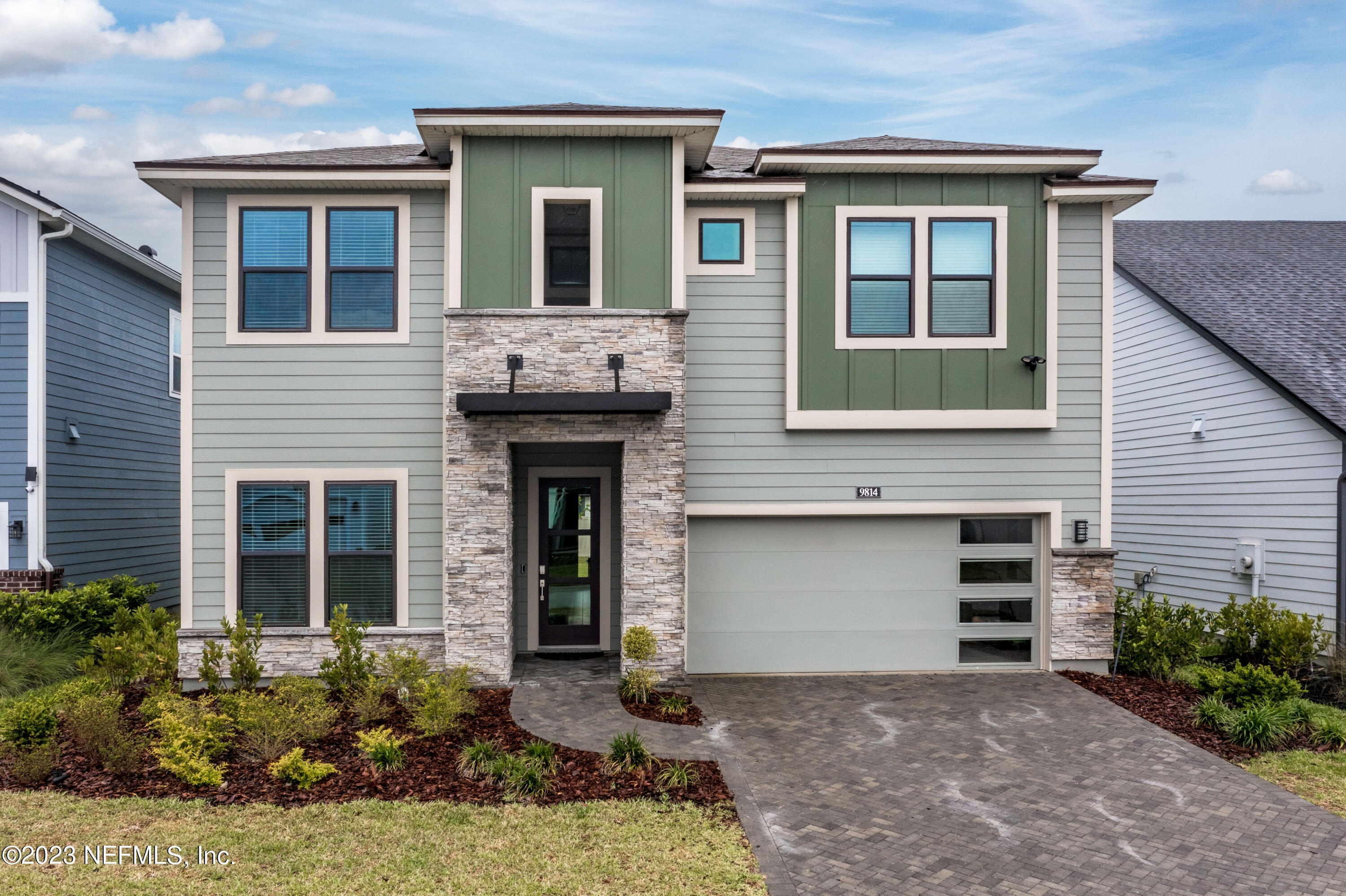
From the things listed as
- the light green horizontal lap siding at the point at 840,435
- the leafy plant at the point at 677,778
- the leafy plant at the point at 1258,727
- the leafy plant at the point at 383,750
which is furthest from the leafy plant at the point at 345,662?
the leafy plant at the point at 1258,727

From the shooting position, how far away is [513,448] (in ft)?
31.8

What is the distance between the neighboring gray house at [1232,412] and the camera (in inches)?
392

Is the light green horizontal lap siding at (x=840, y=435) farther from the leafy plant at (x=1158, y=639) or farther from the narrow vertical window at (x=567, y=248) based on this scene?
the narrow vertical window at (x=567, y=248)

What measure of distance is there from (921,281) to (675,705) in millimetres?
5473

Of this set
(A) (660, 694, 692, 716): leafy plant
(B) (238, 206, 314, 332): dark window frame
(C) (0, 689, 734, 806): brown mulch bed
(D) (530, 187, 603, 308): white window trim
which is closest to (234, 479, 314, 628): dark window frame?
(B) (238, 206, 314, 332): dark window frame

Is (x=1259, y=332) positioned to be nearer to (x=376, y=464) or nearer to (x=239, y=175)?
(x=376, y=464)

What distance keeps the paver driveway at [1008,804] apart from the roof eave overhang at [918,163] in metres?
5.88

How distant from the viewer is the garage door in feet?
31.4

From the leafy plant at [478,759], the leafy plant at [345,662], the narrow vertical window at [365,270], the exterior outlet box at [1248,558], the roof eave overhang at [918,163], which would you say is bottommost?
the leafy plant at [478,759]

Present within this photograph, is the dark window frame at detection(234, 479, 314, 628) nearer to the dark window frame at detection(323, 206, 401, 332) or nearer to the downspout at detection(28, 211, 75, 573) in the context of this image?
the dark window frame at detection(323, 206, 401, 332)

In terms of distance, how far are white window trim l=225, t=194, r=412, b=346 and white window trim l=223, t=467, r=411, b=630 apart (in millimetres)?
1432

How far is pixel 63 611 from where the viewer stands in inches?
387

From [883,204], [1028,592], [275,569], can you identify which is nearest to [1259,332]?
[1028,592]

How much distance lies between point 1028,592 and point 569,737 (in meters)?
5.88
